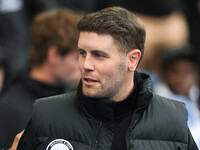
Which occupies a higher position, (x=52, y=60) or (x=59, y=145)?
(x=52, y=60)

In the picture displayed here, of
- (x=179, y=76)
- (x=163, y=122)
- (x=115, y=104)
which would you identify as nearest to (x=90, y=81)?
(x=115, y=104)

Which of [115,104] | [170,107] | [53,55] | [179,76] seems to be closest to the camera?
[115,104]

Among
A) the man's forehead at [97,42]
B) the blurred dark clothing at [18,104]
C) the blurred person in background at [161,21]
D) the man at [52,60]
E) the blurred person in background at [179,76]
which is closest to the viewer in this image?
the man's forehead at [97,42]

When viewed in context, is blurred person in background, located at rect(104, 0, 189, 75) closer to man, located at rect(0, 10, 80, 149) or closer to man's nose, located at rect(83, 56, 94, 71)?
man, located at rect(0, 10, 80, 149)

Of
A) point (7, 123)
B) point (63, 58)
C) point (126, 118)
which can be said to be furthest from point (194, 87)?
point (126, 118)

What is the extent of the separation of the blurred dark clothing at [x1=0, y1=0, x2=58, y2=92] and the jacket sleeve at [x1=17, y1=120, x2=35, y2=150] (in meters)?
3.86

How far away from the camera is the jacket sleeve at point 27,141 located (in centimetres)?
288

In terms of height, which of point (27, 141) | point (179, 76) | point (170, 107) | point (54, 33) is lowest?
point (179, 76)

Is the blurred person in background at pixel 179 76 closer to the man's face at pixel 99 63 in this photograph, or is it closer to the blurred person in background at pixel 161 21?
the blurred person in background at pixel 161 21

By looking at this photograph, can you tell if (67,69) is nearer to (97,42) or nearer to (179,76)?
(97,42)

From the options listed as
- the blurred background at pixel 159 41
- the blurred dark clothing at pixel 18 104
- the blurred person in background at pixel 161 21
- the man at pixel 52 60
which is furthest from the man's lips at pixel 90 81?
the blurred person in background at pixel 161 21

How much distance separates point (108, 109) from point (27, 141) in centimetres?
55

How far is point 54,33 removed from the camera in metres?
4.56

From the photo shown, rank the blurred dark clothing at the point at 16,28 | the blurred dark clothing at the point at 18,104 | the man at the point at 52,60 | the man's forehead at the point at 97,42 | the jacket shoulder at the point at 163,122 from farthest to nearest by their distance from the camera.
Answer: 1. the blurred dark clothing at the point at 16,28
2. the man at the point at 52,60
3. the blurred dark clothing at the point at 18,104
4. the jacket shoulder at the point at 163,122
5. the man's forehead at the point at 97,42
